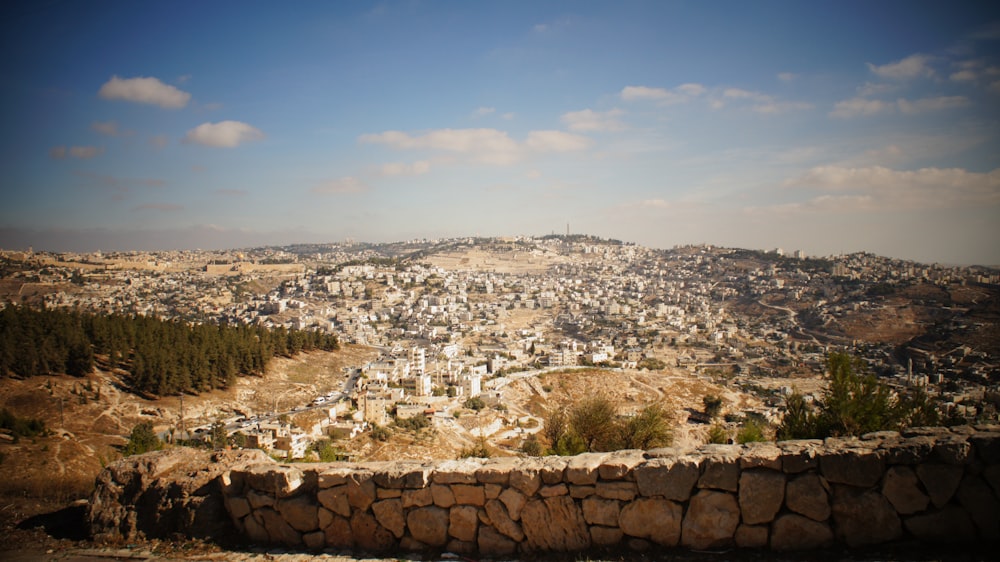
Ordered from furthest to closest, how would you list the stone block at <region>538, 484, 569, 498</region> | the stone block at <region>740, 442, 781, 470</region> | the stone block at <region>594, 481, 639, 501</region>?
the stone block at <region>538, 484, 569, 498</region> → the stone block at <region>594, 481, 639, 501</region> → the stone block at <region>740, 442, 781, 470</region>

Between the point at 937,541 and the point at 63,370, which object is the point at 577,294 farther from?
the point at 937,541

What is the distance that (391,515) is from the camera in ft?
15.4

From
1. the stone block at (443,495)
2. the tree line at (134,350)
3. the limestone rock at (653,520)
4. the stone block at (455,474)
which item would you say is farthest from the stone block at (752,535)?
the tree line at (134,350)

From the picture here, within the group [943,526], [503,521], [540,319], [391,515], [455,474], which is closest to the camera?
[943,526]

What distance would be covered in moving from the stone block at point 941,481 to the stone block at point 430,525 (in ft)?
13.6

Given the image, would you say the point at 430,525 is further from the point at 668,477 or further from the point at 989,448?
the point at 989,448

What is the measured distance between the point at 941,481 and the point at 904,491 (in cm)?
27

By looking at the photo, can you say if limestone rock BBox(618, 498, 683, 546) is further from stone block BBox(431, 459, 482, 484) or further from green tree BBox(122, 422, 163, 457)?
green tree BBox(122, 422, 163, 457)

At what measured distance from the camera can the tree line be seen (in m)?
26.5

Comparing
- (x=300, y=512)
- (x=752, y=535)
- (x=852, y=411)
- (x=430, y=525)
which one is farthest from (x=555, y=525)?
(x=852, y=411)

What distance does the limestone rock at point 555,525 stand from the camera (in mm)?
4305

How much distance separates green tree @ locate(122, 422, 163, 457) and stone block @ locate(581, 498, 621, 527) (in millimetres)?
12228

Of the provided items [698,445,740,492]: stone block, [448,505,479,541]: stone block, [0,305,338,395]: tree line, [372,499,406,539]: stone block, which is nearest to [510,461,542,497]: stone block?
[448,505,479,541]: stone block

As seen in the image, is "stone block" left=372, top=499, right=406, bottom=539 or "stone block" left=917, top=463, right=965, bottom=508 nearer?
"stone block" left=917, top=463, right=965, bottom=508
